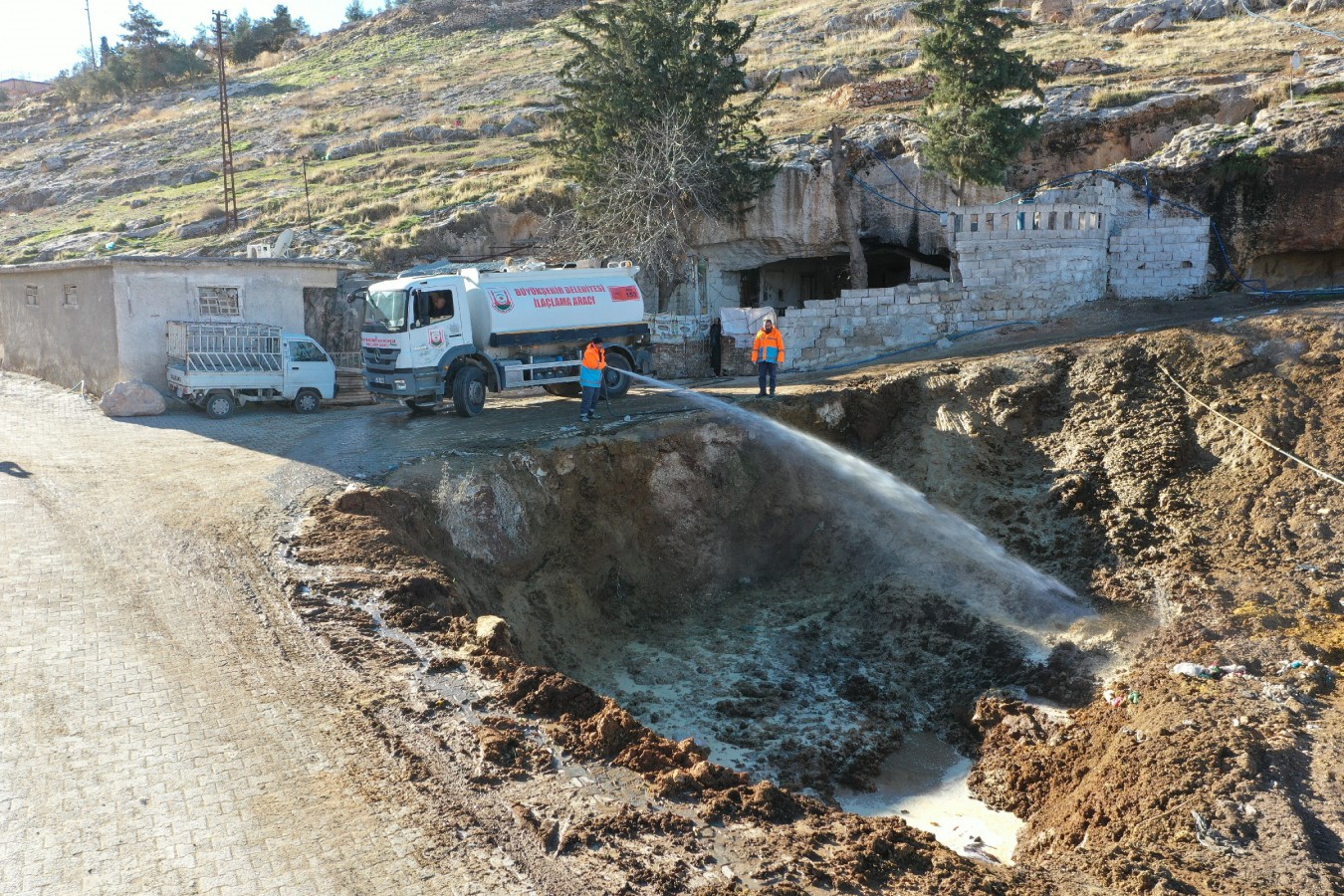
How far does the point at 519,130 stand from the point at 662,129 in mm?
19492

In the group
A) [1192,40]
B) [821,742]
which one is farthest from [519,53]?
[821,742]

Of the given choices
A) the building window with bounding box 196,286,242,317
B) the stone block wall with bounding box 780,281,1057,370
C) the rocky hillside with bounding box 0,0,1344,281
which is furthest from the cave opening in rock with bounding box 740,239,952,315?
the building window with bounding box 196,286,242,317

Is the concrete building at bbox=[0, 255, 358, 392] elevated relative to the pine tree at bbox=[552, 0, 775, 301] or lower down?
lower down

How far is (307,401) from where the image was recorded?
20516mm

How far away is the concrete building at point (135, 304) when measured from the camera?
2045cm

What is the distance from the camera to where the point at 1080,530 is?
46.3 ft

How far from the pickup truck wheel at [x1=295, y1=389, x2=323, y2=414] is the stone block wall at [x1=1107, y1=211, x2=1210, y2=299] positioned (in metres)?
16.9

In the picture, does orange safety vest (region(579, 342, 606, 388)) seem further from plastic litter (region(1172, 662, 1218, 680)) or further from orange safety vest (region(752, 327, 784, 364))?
plastic litter (region(1172, 662, 1218, 680))

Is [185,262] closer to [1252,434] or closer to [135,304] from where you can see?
[135,304]

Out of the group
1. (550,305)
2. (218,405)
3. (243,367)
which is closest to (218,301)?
(243,367)

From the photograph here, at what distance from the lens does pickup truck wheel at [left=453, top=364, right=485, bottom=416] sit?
1800cm

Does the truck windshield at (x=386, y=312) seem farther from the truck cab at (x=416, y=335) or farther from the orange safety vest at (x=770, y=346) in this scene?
the orange safety vest at (x=770, y=346)

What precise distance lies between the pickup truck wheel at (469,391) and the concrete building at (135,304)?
6.31 m

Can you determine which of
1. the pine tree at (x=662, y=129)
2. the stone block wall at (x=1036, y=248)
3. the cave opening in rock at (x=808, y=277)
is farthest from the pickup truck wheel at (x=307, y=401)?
the stone block wall at (x=1036, y=248)
